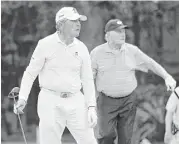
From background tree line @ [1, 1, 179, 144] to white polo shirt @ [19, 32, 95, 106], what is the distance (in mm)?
3509

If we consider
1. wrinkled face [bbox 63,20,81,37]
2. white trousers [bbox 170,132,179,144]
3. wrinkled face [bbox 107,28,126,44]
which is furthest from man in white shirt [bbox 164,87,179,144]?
wrinkled face [bbox 63,20,81,37]

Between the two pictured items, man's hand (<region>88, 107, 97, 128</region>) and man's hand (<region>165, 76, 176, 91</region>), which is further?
man's hand (<region>165, 76, 176, 91</region>)

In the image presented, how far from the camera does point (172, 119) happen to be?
905 cm

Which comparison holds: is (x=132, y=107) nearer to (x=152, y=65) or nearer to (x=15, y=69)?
(x=152, y=65)

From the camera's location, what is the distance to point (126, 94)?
8.81 m

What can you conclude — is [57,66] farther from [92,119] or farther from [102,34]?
[102,34]

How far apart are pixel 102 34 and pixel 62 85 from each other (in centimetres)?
371

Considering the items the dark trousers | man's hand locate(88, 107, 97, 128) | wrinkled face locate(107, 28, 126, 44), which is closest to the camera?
man's hand locate(88, 107, 97, 128)

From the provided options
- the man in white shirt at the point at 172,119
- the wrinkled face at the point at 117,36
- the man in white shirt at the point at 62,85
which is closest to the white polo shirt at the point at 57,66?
the man in white shirt at the point at 62,85

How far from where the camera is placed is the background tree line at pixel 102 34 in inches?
448

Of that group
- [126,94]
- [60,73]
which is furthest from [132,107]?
[60,73]

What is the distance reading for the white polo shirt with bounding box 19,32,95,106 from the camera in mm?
7809

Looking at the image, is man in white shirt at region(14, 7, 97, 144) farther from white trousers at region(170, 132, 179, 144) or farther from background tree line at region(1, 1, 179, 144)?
background tree line at region(1, 1, 179, 144)

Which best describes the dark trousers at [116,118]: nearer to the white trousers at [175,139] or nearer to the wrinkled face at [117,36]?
the white trousers at [175,139]
